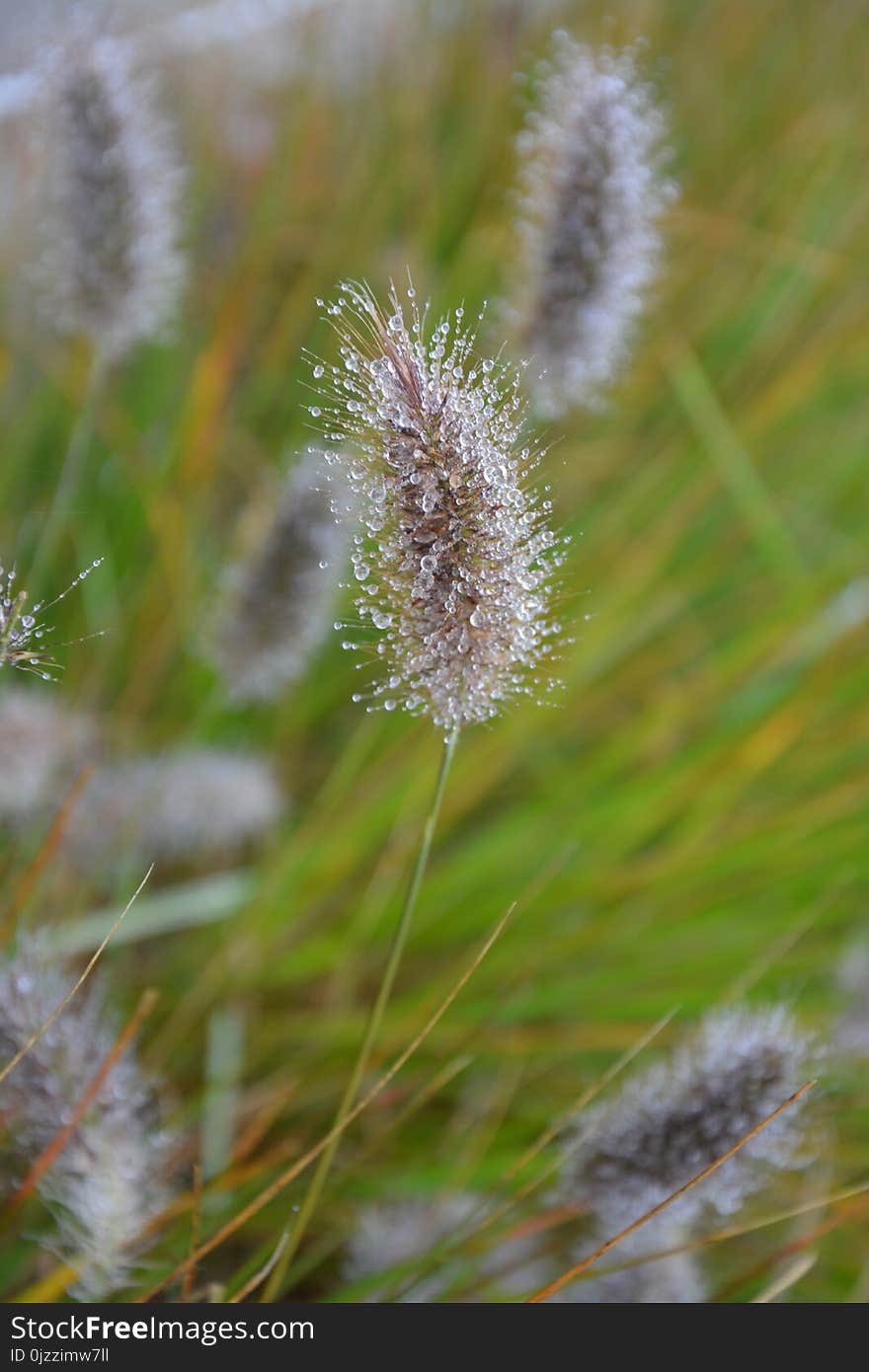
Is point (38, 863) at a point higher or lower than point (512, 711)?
lower

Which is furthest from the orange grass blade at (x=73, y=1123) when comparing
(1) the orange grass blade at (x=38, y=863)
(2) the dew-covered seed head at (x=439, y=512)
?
(2) the dew-covered seed head at (x=439, y=512)

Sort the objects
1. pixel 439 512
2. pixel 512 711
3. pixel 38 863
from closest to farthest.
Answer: pixel 439 512
pixel 38 863
pixel 512 711

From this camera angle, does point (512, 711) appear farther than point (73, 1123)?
Yes

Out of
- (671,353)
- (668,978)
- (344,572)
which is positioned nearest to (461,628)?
(344,572)

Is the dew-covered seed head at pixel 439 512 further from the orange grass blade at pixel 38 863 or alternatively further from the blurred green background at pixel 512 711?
the blurred green background at pixel 512 711

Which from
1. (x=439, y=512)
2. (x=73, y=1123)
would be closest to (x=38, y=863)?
(x=73, y=1123)

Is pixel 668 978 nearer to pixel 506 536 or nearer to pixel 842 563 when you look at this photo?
pixel 842 563

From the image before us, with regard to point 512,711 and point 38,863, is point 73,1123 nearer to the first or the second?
point 38,863

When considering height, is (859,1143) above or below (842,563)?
below

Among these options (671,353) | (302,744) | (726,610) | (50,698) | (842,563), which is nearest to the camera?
(50,698)
